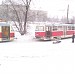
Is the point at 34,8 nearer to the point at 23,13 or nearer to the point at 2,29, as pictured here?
the point at 23,13

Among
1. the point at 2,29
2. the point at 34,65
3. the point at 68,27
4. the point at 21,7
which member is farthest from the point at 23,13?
the point at 34,65

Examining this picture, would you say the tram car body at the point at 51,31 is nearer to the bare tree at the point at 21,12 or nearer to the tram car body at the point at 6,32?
the tram car body at the point at 6,32

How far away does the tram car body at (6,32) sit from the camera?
1204 inches

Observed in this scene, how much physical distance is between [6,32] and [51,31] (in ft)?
20.9

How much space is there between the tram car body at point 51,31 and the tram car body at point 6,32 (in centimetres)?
361

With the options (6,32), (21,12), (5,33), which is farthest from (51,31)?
(21,12)

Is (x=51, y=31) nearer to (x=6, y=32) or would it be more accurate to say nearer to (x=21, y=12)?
(x=6, y=32)

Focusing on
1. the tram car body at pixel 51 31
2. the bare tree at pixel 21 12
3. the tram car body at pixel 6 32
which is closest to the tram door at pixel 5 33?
the tram car body at pixel 6 32

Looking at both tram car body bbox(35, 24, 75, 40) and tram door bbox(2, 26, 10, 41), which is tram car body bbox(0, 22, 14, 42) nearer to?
tram door bbox(2, 26, 10, 41)

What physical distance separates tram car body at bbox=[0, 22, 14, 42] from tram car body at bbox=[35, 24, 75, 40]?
11.8 ft

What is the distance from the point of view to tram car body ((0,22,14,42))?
30.6 meters

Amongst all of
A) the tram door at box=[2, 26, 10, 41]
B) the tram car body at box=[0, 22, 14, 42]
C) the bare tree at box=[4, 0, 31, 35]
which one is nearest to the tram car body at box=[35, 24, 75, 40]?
the tram car body at box=[0, 22, 14, 42]

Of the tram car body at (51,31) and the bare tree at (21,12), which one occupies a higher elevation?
the bare tree at (21,12)

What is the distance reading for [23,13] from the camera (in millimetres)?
40688
